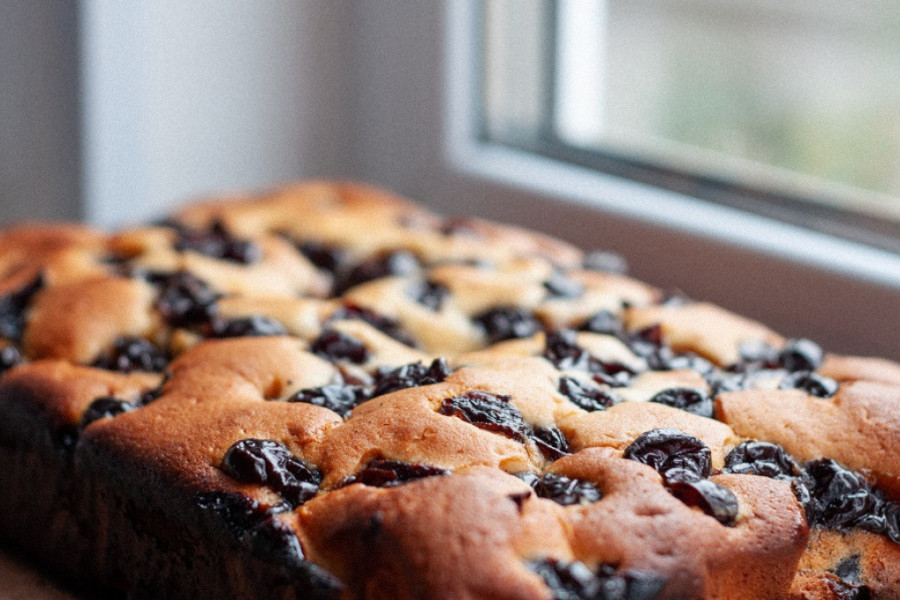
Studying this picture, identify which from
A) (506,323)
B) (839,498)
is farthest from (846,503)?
(506,323)

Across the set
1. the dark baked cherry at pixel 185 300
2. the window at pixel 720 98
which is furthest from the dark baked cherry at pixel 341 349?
the window at pixel 720 98

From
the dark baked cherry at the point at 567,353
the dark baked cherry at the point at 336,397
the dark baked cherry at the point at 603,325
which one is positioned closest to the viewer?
the dark baked cherry at the point at 336,397

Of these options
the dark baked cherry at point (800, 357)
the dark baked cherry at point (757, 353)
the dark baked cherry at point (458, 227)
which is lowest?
the dark baked cherry at point (757, 353)

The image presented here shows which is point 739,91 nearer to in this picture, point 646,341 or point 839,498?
point 646,341

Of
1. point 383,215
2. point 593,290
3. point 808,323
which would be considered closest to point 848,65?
point 808,323

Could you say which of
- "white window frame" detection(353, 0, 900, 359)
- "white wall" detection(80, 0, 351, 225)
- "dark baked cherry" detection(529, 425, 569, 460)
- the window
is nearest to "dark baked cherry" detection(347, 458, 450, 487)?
"dark baked cherry" detection(529, 425, 569, 460)

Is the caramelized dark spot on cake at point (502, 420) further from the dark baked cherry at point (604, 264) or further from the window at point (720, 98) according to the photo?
the window at point (720, 98)
